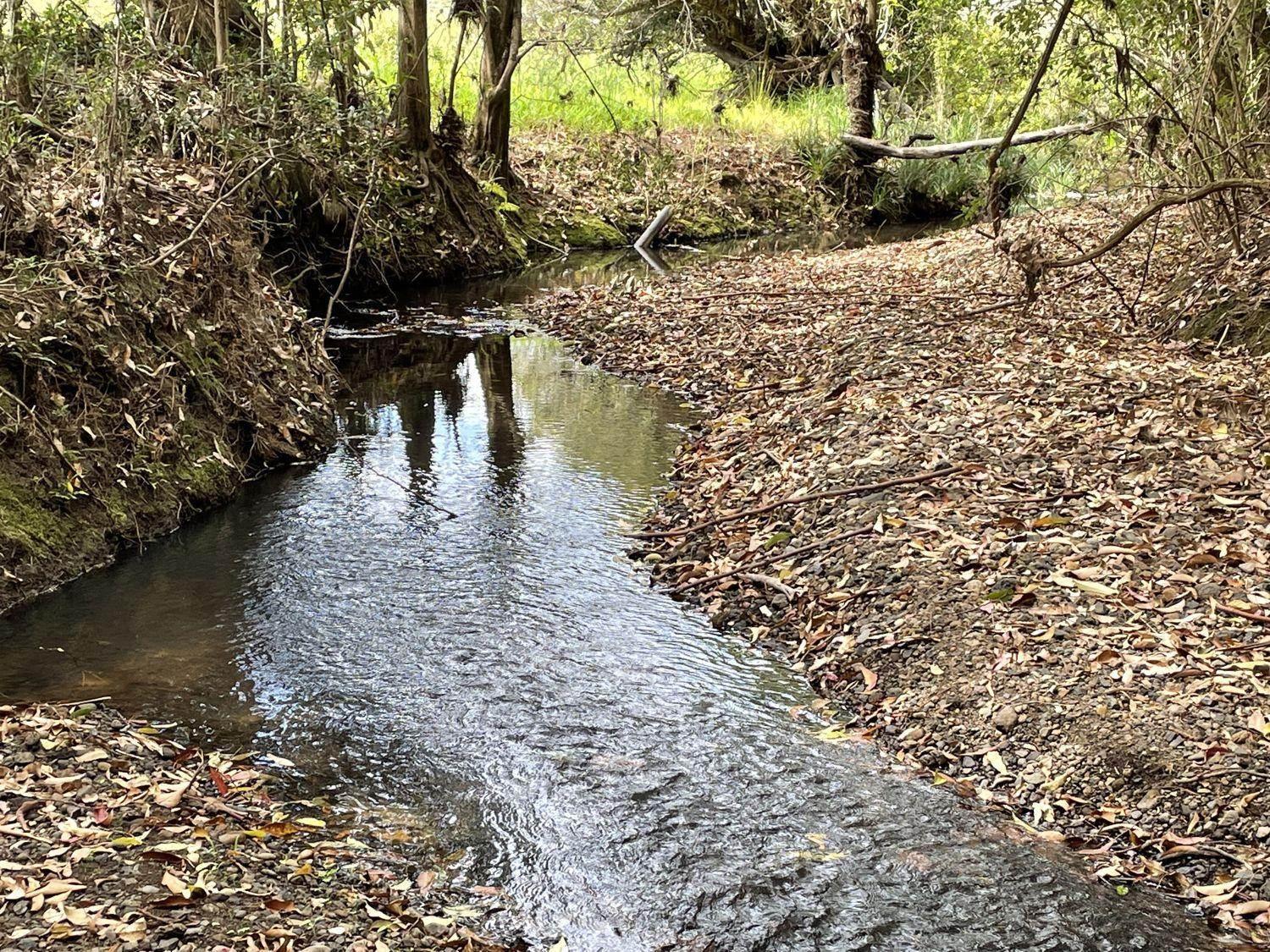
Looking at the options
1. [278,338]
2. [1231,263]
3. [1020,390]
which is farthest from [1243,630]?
[278,338]

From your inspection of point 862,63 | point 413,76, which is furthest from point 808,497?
point 862,63

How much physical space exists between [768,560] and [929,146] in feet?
49.7

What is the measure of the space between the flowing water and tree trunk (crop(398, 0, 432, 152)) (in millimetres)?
8117

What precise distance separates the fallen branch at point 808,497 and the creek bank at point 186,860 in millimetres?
2829

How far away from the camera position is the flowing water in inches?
135

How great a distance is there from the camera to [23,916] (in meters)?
2.87

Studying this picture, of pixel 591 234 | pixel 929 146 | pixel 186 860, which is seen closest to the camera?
pixel 186 860

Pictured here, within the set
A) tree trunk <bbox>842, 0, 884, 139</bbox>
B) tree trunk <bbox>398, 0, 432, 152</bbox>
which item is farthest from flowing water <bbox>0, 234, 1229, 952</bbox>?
tree trunk <bbox>842, 0, 884, 139</bbox>

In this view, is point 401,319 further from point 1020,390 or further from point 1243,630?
point 1243,630

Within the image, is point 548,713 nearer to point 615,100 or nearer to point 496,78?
point 496,78

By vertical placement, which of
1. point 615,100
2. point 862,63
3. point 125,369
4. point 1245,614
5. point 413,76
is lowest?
point 1245,614

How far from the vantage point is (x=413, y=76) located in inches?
557

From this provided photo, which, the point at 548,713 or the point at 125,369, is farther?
Answer: the point at 125,369

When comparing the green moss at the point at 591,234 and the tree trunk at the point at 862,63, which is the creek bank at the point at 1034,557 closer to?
the green moss at the point at 591,234
